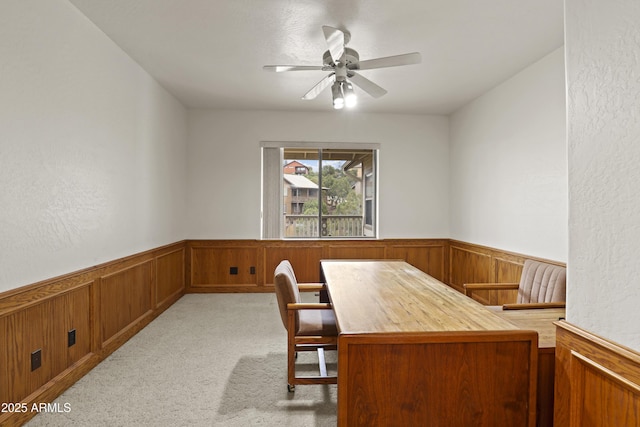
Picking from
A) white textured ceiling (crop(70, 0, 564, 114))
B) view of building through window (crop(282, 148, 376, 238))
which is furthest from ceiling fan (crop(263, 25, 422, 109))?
view of building through window (crop(282, 148, 376, 238))

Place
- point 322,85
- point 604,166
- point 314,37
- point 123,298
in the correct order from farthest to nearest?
point 123,298 → point 322,85 → point 314,37 → point 604,166

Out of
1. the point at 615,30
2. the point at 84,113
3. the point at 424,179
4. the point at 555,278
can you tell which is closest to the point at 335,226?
the point at 424,179

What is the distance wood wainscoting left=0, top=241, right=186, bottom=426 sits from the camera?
196 centimetres

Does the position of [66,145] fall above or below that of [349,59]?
below

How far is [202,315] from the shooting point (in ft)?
13.6

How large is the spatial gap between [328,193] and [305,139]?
976 mm

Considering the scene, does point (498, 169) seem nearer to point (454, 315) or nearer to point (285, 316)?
point (454, 315)

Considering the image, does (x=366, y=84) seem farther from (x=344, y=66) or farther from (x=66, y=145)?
(x=66, y=145)

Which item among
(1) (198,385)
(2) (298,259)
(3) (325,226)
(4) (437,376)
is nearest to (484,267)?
(3) (325,226)

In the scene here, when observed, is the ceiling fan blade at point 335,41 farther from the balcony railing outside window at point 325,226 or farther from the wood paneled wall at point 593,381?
the balcony railing outside window at point 325,226

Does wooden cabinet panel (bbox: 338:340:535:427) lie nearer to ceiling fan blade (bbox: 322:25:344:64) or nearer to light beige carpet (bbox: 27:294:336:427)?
light beige carpet (bbox: 27:294:336:427)

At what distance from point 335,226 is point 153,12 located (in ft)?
12.8

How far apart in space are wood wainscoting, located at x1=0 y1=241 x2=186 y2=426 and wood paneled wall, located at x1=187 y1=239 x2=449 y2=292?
4.48 feet

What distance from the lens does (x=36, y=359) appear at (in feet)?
7.05
